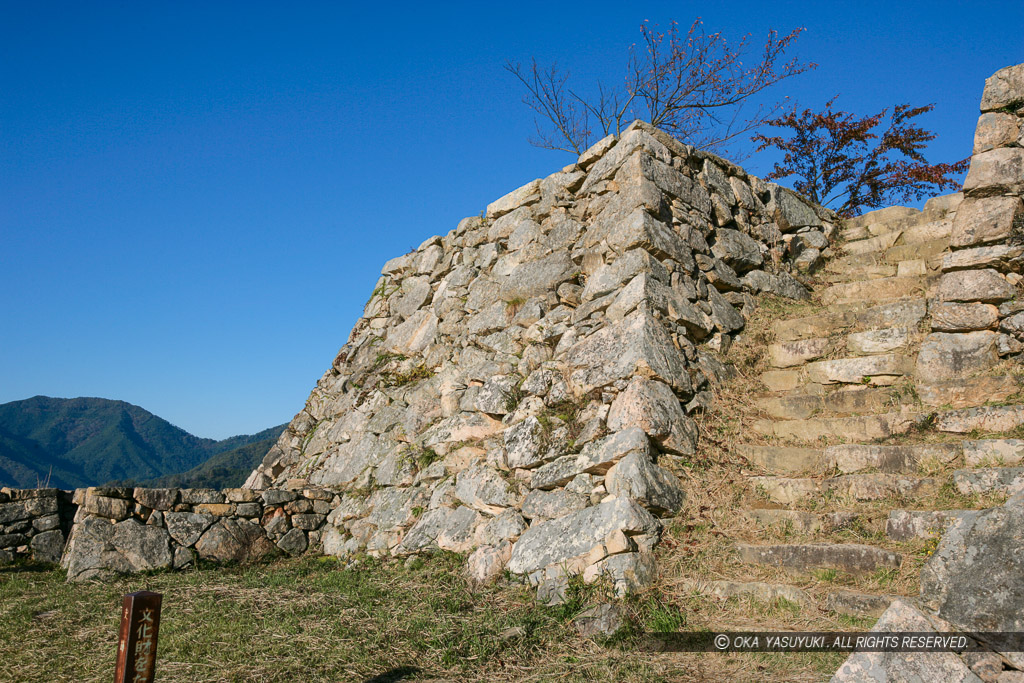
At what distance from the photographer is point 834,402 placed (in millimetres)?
4984

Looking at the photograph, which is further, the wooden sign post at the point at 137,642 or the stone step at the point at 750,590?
the stone step at the point at 750,590

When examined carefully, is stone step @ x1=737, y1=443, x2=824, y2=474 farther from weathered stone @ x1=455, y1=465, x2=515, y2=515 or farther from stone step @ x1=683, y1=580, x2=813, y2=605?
weathered stone @ x1=455, y1=465, x2=515, y2=515

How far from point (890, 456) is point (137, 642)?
13.8 ft

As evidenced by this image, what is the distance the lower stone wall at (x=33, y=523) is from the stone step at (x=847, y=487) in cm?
712

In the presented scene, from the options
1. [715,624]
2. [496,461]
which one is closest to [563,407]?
[496,461]

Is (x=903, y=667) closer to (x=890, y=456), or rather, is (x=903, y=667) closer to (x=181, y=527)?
(x=890, y=456)

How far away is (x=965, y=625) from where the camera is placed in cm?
265

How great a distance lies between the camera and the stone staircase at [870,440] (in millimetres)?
3549

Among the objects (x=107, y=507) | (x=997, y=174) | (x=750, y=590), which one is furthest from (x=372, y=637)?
(x=997, y=174)

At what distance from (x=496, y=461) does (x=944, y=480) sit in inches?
128

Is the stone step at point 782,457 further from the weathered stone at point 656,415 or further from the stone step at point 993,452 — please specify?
the stone step at point 993,452

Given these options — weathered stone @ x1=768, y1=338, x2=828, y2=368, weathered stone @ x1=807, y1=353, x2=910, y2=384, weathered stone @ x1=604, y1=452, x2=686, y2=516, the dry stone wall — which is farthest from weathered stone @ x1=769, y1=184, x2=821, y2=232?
weathered stone @ x1=604, y1=452, x2=686, y2=516

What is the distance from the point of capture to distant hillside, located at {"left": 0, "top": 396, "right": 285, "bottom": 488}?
112ft

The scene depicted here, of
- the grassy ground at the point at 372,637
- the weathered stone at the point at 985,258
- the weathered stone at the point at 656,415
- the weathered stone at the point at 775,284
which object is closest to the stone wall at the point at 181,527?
the grassy ground at the point at 372,637
